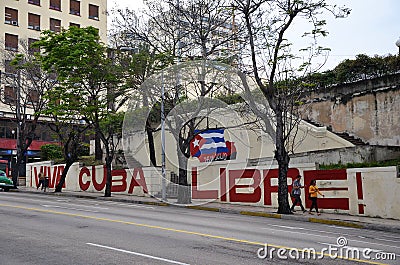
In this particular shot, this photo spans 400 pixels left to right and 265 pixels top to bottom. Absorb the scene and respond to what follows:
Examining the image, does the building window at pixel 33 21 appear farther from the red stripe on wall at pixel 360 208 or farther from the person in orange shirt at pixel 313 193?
the red stripe on wall at pixel 360 208

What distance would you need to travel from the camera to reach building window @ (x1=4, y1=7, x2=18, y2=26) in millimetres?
52969

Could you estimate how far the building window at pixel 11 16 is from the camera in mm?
52969

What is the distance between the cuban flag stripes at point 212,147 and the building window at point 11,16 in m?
30.5

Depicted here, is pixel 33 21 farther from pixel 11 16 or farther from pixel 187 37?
pixel 187 37

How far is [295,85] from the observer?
22.9 meters

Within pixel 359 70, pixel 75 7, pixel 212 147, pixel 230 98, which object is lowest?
pixel 212 147

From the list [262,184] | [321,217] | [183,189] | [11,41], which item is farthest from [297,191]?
[11,41]

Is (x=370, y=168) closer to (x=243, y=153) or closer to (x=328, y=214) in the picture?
(x=328, y=214)

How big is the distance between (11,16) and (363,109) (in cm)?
3961

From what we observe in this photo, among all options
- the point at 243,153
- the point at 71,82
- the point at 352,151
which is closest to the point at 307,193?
the point at 352,151

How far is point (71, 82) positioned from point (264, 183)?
41.0 feet

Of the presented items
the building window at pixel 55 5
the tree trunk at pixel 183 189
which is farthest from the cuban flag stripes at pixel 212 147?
the building window at pixel 55 5

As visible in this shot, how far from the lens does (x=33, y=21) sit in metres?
55.4

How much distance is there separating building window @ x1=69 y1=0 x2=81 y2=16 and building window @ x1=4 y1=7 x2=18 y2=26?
6782mm
